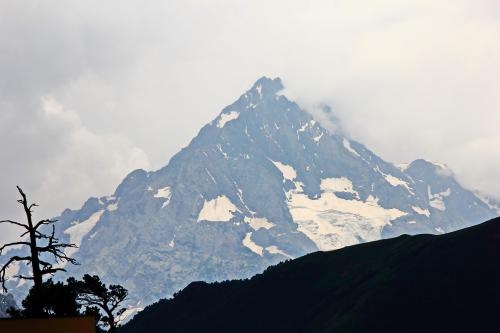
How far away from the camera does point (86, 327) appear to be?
27.8 meters

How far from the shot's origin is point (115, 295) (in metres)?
72.6

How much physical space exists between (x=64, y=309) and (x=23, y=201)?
89.7 ft

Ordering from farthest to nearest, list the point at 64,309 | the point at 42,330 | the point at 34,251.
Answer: the point at 64,309, the point at 34,251, the point at 42,330

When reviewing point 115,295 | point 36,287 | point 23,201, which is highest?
point 115,295

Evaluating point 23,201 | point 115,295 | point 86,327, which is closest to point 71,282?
point 115,295

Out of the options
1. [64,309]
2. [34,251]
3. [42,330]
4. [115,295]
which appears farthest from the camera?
[115,295]

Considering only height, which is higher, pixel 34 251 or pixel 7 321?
pixel 34 251

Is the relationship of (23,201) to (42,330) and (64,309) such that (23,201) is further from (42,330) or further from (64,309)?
(64,309)

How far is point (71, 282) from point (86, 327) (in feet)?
155

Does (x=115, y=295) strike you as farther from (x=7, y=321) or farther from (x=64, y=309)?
(x=7, y=321)

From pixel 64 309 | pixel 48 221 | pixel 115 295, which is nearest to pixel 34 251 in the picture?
pixel 48 221

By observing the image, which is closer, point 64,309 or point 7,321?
point 7,321

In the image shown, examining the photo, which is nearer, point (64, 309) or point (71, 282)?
point (64, 309)

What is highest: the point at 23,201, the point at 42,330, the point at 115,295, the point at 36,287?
the point at 115,295
